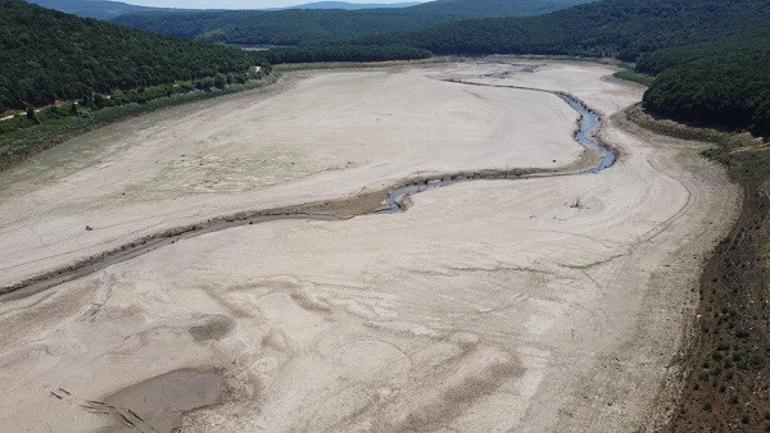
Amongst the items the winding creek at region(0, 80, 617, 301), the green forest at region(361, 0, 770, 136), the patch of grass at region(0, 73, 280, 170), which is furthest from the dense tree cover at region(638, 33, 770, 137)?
the patch of grass at region(0, 73, 280, 170)

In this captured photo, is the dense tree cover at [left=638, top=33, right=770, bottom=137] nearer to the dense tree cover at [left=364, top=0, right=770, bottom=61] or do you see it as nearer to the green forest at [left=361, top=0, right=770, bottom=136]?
the green forest at [left=361, top=0, right=770, bottom=136]

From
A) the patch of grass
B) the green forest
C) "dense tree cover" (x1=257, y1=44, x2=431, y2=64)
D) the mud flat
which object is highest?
the green forest

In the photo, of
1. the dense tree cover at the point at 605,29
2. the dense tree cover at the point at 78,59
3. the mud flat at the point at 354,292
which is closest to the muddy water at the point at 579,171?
the mud flat at the point at 354,292

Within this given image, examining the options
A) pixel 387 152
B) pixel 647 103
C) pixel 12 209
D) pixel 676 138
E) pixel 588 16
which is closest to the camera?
pixel 12 209

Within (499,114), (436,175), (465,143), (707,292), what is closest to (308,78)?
(499,114)

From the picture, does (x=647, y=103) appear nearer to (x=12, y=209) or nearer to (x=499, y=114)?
(x=499, y=114)

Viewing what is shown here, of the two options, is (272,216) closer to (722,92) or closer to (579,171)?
(579,171)
